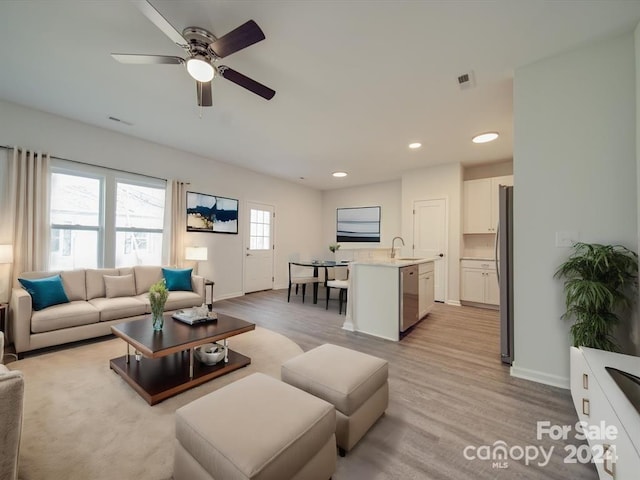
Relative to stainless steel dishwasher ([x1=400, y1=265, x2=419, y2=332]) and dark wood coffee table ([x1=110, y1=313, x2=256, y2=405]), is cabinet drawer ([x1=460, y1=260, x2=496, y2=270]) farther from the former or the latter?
dark wood coffee table ([x1=110, y1=313, x2=256, y2=405])

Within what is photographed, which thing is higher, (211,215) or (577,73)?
(577,73)

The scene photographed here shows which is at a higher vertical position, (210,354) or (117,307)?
(117,307)

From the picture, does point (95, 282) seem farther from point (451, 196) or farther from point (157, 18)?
point (451, 196)

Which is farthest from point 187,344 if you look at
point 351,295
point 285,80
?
point 285,80

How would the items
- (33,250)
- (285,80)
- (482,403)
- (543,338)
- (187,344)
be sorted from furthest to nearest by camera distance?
(33,250), (285,80), (543,338), (187,344), (482,403)

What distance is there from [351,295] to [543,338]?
201 cm

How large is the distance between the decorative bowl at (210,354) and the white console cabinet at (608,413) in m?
2.53

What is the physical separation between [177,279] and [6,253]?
176 cm

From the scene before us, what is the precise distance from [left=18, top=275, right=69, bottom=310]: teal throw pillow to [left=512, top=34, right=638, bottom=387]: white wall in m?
4.81

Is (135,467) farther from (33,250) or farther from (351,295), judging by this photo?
(33,250)

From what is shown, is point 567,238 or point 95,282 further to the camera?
point 95,282

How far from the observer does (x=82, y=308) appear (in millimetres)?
3002

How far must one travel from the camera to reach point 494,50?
86.4 inches

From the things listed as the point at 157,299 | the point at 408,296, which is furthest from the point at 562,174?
the point at 157,299
